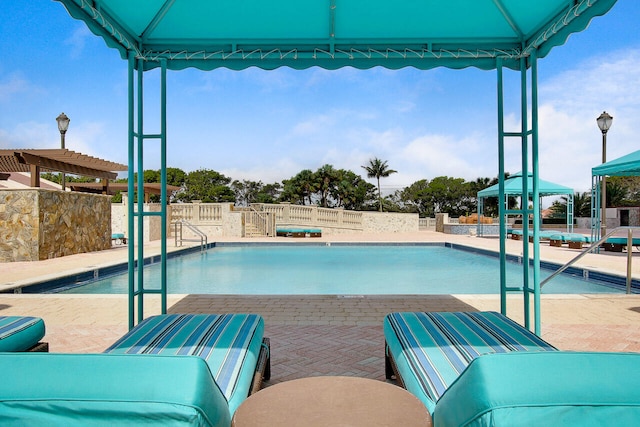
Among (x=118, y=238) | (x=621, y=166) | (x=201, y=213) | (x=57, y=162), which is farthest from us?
(x=201, y=213)

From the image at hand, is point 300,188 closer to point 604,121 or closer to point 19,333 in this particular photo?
point 604,121

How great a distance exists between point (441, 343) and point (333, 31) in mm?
2940

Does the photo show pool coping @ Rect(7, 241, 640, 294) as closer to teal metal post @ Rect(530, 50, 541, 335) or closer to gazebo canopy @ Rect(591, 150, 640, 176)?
gazebo canopy @ Rect(591, 150, 640, 176)

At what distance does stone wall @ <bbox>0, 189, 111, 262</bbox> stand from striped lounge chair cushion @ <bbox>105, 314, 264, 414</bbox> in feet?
32.1

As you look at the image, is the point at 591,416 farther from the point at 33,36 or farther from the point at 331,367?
the point at 33,36

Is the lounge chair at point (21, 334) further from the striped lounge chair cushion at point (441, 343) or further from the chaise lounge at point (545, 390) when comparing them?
the chaise lounge at point (545, 390)

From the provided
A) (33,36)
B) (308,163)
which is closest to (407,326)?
(33,36)

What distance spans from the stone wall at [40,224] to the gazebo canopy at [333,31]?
8.79m

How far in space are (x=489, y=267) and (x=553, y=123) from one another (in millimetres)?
16498

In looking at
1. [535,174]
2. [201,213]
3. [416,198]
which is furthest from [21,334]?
[416,198]

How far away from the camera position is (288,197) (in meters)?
43.8

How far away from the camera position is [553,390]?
1.06 m

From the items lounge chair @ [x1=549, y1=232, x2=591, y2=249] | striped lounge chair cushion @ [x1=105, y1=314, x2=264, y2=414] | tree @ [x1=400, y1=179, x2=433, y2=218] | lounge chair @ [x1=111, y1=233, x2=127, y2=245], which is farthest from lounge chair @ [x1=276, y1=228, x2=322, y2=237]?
tree @ [x1=400, y1=179, x2=433, y2=218]

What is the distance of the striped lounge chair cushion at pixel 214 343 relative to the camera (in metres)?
2.11
